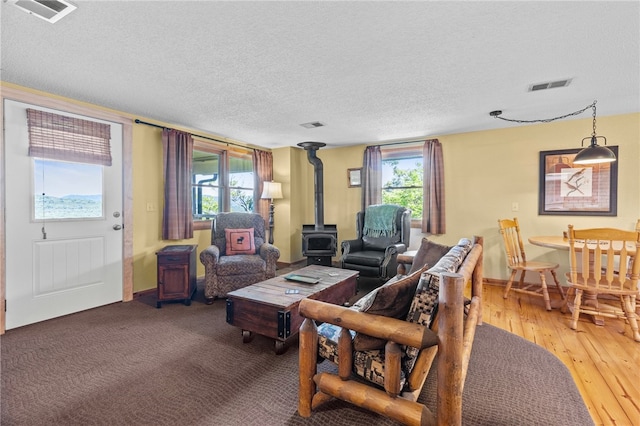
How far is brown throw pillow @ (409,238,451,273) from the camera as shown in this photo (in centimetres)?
224

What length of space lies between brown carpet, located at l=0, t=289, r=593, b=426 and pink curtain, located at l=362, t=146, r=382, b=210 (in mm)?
2699

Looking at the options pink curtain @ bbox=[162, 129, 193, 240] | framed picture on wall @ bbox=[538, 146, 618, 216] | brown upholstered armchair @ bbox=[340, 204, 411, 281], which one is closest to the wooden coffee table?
brown upholstered armchair @ bbox=[340, 204, 411, 281]

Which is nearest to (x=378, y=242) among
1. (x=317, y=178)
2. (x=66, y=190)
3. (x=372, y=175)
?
(x=372, y=175)

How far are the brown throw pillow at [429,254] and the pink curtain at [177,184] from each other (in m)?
3.04

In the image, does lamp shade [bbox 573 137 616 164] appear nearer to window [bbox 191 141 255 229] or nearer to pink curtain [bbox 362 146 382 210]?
pink curtain [bbox 362 146 382 210]

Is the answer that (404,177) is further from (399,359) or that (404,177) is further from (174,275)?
(399,359)

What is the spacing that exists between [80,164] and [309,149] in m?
3.11

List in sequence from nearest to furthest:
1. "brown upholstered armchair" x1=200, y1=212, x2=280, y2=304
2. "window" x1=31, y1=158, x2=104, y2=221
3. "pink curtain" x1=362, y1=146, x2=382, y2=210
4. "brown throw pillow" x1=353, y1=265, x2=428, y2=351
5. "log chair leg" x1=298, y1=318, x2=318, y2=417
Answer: "brown throw pillow" x1=353, y1=265, x2=428, y2=351 → "log chair leg" x1=298, y1=318, x2=318, y2=417 → "window" x1=31, y1=158, x2=104, y2=221 → "brown upholstered armchair" x1=200, y1=212, x2=280, y2=304 → "pink curtain" x1=362, y1=146, x2=382, y2=210

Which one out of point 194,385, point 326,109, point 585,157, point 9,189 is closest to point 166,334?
point 194,385

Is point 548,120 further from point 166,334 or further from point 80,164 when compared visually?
point 80,164

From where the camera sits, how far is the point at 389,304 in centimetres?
132

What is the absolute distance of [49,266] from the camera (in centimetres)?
283

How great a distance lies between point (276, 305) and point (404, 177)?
3537mm

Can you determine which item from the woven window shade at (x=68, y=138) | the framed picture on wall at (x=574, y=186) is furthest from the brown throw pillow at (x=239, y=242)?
the framed picture on wall at (x=574, y=186)
